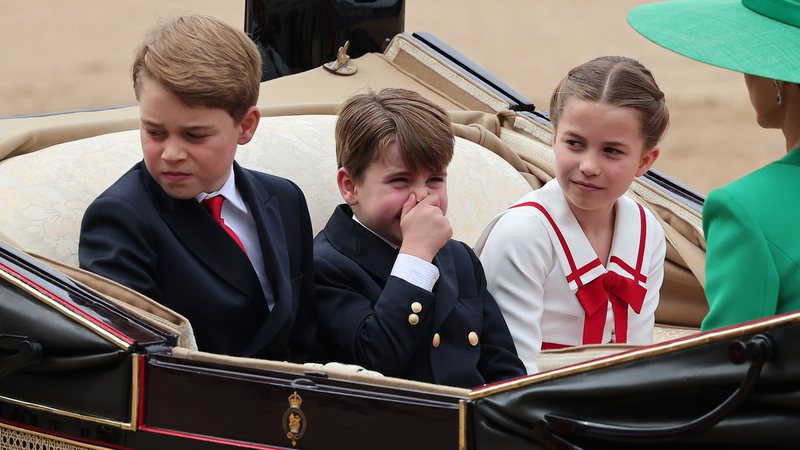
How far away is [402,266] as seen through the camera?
1995 millimetres

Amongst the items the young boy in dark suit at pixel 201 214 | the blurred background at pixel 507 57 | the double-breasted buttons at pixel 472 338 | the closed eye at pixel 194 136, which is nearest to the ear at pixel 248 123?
the young boy in dark suit at pixel 201 214

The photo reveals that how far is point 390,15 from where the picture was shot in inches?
132

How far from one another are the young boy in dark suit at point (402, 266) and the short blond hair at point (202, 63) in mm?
212

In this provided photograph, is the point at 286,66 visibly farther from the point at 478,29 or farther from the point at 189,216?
the point at 478,29

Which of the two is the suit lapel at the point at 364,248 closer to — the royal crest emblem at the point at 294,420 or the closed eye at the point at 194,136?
the closed eye at the point at 194,136

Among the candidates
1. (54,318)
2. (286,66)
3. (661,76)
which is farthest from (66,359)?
(661,76)

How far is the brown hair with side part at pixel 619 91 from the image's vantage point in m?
2.25

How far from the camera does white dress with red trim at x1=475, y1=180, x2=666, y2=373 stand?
2229 mm

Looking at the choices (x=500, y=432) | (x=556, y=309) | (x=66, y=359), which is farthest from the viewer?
(x=556, y=309)

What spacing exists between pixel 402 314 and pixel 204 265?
0.30m

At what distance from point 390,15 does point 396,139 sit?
4.42ft

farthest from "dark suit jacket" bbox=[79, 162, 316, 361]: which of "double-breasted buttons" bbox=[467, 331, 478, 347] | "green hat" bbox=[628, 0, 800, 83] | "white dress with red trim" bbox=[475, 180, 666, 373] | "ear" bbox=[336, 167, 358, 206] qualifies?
"green hat" bbox=[628, 0, 800, 83]

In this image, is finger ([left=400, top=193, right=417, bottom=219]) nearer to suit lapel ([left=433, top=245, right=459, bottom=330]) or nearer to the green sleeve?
suit lapel ([left=433, top=245, right=459, bottom=330])

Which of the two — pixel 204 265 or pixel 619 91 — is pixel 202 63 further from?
pixel 619 91
